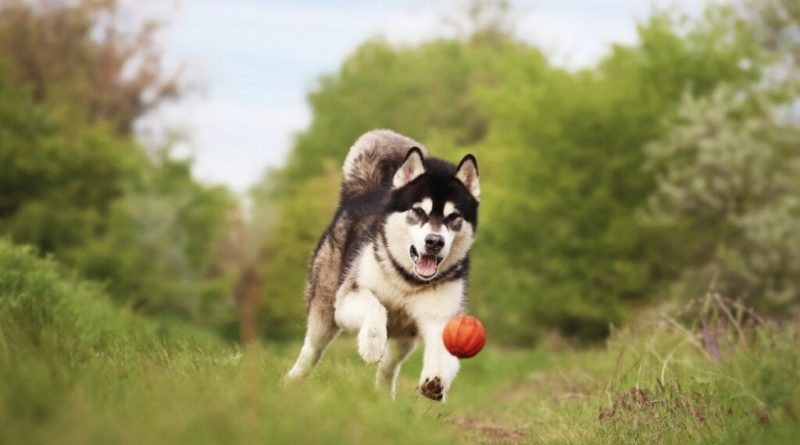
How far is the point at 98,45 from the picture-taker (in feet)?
127

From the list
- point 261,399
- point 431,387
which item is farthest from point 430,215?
point 261,399

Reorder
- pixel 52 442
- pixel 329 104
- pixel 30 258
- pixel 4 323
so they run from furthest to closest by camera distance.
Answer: pixel 329 104 → pixel 30 258 → pixel 4 323 → pixel 52 442

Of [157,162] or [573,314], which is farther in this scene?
[157,162]

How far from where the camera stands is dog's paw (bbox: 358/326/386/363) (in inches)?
246

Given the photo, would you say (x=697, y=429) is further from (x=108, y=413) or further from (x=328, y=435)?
(x=108, y=413)

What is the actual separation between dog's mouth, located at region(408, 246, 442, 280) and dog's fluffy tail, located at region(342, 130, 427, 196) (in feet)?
4.66

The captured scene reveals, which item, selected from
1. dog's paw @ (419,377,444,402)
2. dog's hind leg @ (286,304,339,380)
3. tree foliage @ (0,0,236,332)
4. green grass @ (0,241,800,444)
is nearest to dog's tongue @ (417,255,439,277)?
dog's paw @ (419,377,444,402)

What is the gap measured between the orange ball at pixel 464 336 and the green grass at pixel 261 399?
0.47 meters

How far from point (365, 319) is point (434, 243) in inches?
25.0

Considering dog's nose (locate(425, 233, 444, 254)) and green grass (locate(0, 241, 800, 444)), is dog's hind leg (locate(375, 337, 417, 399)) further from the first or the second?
dog's nose (locate(425, 233, 444, 254))

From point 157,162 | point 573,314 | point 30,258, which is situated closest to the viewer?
point 30,258

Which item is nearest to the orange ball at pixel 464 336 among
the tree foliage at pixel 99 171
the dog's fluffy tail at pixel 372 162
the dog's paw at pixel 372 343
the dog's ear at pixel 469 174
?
the dog's paw at pixel 372 343

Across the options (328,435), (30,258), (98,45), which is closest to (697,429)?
(328,435)

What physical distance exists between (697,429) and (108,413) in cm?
322
